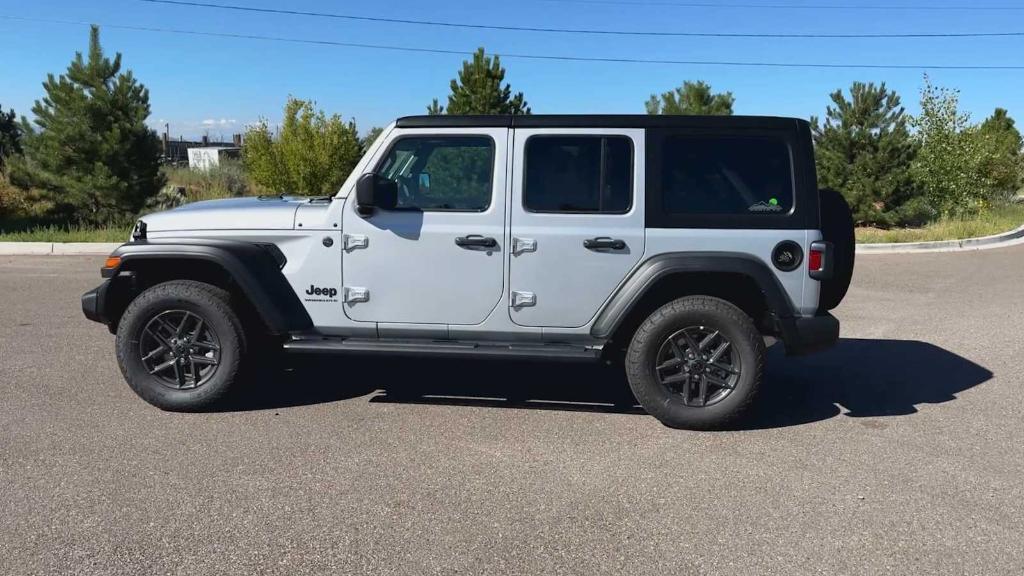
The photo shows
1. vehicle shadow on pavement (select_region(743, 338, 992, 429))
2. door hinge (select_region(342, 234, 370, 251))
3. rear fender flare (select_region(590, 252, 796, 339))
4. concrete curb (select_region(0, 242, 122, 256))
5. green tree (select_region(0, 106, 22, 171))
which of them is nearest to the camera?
rear fender flare (select_region(590, 252, 796, 339))

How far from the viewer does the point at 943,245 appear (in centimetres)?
1738

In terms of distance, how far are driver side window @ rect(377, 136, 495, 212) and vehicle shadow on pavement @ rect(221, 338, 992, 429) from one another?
1.05 m

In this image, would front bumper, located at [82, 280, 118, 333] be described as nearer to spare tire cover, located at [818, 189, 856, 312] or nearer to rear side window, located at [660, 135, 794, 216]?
rear side window, located at [660, 135, 794, 216]

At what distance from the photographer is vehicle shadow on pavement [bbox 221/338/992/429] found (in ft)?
18.4

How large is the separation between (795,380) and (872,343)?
5.95 feet

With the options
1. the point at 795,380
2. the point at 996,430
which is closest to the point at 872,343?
the point at 795,380

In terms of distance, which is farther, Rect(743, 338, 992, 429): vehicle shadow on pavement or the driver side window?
Rect(743, 338, 992, 429): vehicle shadow on pavement

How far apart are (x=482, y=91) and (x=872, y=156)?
11.6 meters

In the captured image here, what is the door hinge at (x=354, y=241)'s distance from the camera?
5145mm

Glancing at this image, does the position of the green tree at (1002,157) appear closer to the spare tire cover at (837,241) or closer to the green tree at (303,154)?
the green tree at (303,154)

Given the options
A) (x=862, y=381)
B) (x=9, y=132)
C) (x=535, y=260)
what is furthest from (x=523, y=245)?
(x=9, y=132)

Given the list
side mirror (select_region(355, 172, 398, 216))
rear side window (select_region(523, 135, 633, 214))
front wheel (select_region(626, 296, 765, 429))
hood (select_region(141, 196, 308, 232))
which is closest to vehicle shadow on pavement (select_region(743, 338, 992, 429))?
front wheel (select_region(626, 296, 765, 429))

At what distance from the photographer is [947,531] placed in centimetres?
370

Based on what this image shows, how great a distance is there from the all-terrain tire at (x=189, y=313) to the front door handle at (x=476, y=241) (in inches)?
59.3
